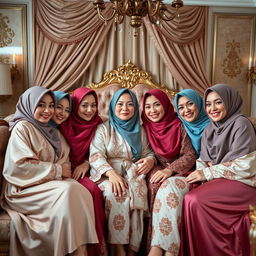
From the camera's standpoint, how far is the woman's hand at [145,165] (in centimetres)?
242

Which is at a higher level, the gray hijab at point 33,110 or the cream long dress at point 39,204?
the gray hijab at point 33,110

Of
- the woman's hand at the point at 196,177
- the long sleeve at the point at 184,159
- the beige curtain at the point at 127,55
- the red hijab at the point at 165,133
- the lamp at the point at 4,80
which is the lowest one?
the woman's hand at the point at 196,177

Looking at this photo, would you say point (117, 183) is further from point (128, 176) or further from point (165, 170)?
point (165, 170)

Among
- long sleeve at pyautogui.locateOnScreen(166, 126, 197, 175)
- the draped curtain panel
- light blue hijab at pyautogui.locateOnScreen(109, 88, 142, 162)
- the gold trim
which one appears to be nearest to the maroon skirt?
long sleeve at pyautogui.locateOnScreen(166, 126, 197, 175)

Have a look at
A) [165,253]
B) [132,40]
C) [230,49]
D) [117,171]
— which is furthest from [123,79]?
[165,253]

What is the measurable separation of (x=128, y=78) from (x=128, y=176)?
2109 mm

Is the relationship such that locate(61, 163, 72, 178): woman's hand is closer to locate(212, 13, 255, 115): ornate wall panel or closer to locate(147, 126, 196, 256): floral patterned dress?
locate(147, 126, 196, 256): floral patterned dress

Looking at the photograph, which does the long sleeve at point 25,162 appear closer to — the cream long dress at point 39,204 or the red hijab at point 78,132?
the cream long dress at point 39,204

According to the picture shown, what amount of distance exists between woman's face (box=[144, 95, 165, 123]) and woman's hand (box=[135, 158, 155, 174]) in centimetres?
36

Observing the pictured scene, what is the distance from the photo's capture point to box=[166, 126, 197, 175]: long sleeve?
245cm

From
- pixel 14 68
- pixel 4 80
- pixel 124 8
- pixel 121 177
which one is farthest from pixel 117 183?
pixel 14 68

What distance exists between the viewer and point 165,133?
263cm

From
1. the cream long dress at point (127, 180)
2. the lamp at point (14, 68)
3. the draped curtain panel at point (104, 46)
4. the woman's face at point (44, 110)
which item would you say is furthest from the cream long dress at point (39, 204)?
the lamp at point (14, 68)

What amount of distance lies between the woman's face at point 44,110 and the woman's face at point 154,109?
2.74 ft
